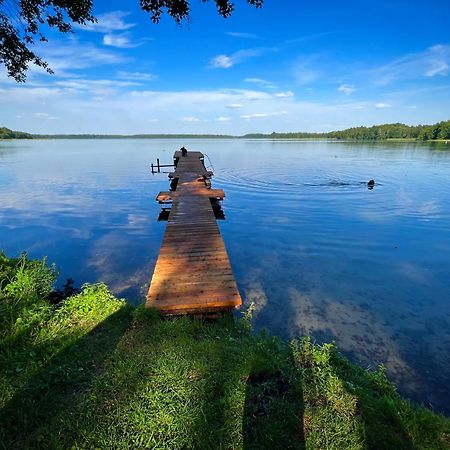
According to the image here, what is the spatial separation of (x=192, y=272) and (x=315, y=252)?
659cm

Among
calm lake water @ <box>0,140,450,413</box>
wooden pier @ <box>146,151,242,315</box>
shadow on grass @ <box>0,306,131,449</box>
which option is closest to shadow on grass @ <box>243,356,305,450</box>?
wooden pier @ <box>146,151,242,315</box>

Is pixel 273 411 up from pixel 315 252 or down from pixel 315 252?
up

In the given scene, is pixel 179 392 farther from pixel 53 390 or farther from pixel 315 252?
pixel 315 252

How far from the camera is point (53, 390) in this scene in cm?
368

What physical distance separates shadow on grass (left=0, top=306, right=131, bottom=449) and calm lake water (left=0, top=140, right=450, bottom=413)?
3.53 metres

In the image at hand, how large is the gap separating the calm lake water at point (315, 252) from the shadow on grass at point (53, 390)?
353cm

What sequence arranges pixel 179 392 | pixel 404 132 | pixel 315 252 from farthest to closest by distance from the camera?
pixel 404 132 < pixel 315 252 < pixel 179 392

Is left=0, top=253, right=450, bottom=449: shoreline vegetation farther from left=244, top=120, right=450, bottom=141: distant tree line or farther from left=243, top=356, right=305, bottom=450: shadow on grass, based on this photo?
left=244, top=120, right=450, bottom=141: distant tree line

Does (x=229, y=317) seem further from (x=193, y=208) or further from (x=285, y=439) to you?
(x=193, y=208)

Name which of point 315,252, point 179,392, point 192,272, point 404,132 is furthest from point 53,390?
point 404,132

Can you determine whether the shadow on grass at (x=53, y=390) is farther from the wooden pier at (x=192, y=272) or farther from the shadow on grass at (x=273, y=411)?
the shadow on grass at (x=273, y=411)

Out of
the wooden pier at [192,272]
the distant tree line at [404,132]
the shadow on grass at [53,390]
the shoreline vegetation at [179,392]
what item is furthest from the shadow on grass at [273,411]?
the distant tree line at [404,132]

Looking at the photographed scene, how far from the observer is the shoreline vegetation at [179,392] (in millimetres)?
3143

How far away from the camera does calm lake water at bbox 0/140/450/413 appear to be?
257 inches
